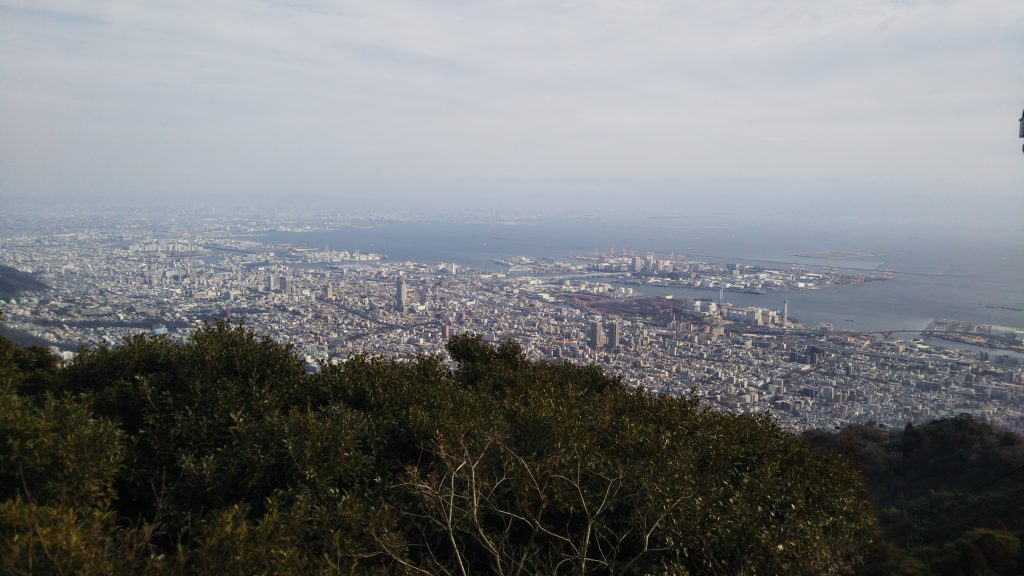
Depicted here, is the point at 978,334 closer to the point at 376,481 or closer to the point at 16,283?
the point at 376,481

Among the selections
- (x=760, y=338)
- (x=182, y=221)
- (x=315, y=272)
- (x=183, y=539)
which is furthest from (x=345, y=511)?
(x=182, y=221)

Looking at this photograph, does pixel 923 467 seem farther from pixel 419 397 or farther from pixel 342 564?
pixel 342 564

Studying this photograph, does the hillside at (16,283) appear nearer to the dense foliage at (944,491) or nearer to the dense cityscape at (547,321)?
the dense cityscape at (547,321)

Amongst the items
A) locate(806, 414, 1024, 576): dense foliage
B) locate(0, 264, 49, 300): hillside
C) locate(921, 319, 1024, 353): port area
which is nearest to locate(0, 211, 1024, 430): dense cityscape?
locate(921, 319, 1024, 353): port area

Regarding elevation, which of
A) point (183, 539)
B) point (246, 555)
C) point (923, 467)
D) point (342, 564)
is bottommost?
point (923, 467)

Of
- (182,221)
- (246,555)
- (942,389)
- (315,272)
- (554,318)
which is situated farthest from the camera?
(182,221)

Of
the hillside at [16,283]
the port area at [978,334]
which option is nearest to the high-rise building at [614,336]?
the port area at [978,334]

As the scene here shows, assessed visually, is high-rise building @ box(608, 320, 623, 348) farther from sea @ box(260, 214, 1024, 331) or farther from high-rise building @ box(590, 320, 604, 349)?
sea @ box(260, 214, 1024, 331)

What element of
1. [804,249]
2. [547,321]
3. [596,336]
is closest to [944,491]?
[596,336]
